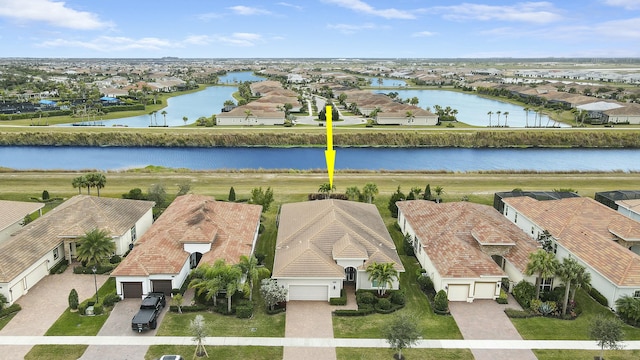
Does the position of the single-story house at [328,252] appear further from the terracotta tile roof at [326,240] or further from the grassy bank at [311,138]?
the grassy bank at [311,138]

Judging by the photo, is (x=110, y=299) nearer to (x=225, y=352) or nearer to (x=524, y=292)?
(x=225, y=352)

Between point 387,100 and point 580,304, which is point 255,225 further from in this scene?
point 387,100

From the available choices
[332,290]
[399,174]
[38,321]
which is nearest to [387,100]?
[399,174]

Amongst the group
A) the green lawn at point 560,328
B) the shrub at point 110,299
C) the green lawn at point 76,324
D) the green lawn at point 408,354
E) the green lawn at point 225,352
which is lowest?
the green lawn at point 560,328

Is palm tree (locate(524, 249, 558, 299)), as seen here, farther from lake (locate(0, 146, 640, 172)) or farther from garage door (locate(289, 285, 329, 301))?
lake (locate(0, 146, 640, 172))

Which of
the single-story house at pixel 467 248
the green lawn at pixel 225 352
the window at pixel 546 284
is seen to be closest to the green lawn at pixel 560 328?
the window at pixel 546 284

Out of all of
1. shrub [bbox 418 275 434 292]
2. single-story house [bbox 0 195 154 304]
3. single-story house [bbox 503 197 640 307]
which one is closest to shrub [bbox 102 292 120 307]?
single-story house [bbox 0 195 154 304]

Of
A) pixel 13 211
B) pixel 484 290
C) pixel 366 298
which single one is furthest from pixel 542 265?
pixel 13 211
